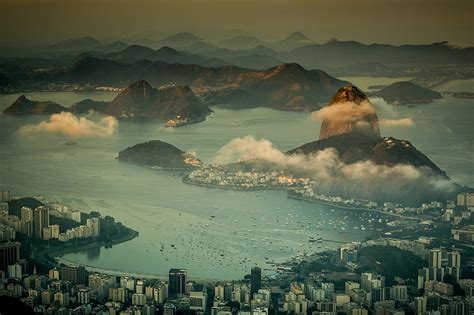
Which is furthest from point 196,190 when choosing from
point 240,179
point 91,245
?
point 91,245

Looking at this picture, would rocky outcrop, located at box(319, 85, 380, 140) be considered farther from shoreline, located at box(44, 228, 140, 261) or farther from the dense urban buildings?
shoreline, located at box(44, 228, 140, 261)

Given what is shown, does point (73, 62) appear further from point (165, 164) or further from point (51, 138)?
point (165, 164)

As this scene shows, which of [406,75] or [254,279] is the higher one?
[406,75]

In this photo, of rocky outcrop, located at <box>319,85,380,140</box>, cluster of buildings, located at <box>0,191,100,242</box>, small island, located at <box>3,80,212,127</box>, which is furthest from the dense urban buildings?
small island, located at <box>3,80,212,127</box>

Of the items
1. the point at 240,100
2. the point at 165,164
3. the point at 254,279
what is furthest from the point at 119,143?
the point at 254,279

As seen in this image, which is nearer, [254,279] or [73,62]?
[254,279]

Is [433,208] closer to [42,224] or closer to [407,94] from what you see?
[407,94]
